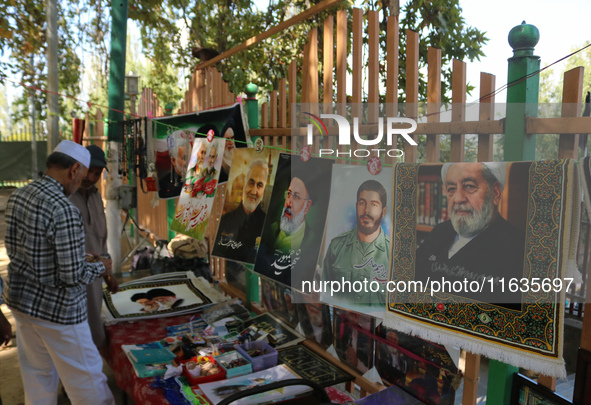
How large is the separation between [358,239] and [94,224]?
2.03 metres

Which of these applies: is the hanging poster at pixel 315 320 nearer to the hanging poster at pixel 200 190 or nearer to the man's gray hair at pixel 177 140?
the hanging poster at pixel 200 190

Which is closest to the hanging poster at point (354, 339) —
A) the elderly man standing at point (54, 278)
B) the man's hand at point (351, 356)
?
the man's hand at point (351, 356)

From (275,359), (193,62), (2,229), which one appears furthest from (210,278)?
(2,229)

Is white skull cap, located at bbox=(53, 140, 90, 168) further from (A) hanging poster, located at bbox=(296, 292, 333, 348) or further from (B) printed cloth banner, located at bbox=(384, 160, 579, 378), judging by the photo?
(B) printed cloth banner, located at bbox=(384, 160, 579, 378)

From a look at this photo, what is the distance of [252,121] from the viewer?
12.5 ft

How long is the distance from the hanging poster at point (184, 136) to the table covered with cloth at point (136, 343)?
125cm

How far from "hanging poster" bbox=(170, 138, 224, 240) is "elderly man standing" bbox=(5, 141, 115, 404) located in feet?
2.84

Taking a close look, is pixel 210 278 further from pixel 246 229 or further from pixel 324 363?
pixel 324 363

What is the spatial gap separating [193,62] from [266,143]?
8.11 m

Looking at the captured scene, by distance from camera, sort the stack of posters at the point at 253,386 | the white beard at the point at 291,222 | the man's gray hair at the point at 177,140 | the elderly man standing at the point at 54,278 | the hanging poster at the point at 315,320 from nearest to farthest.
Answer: the stack of posters at the point at 253,386 → the elderly man standing at the point at 54,278 → the white beard at the point at 291,222 → the hanging poster at the point at 315,320 → the man's gray hair at the point at 177,140

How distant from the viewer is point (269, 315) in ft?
11.4

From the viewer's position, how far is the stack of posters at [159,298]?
376cm

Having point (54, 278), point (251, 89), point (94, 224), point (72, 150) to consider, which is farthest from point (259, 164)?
point (54, 278)
